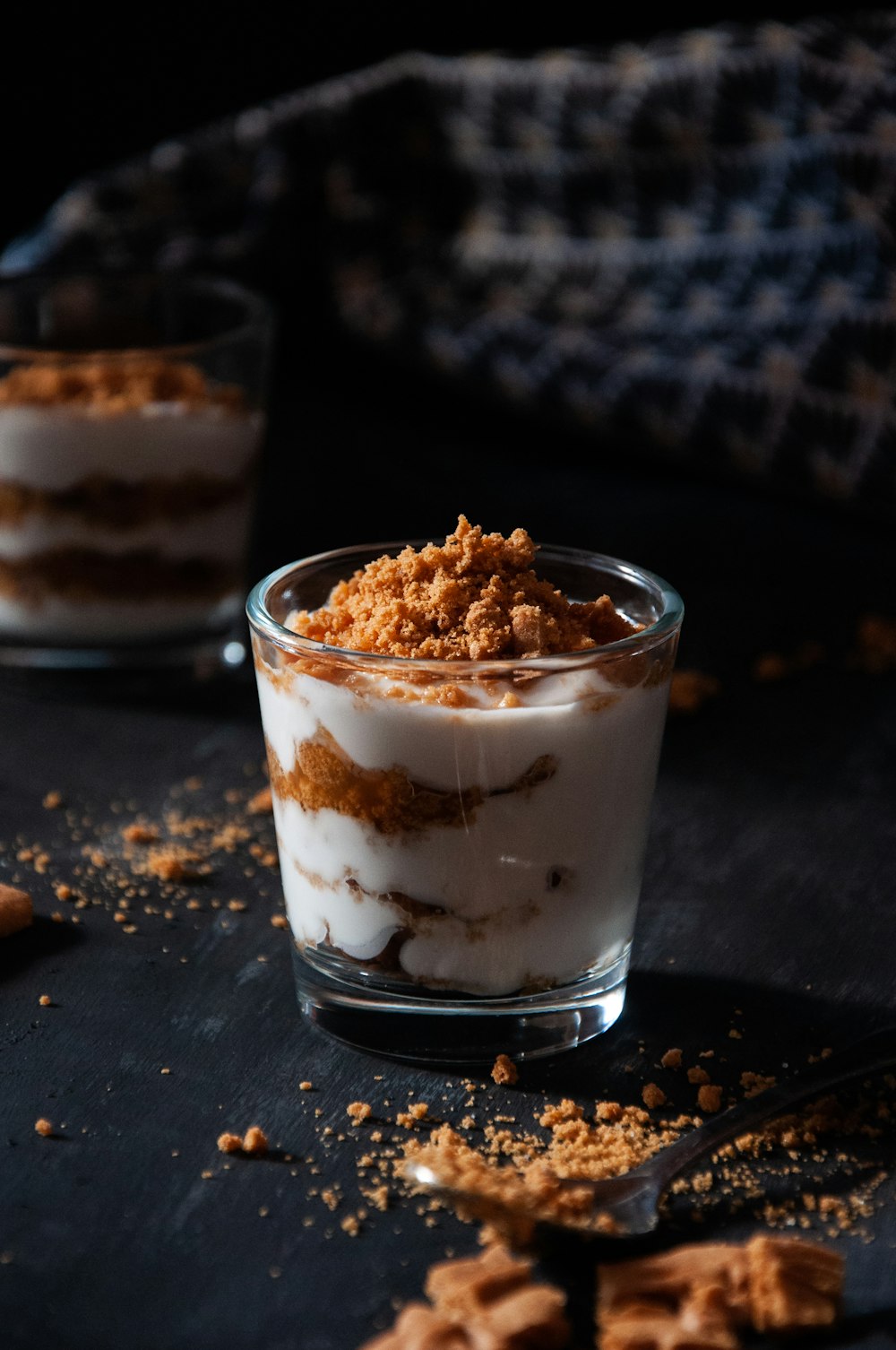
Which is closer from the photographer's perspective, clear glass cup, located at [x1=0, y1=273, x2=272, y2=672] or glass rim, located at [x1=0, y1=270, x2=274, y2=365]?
clear glass cup, located at [x1=0, y1=273, x2=272, y2=672]

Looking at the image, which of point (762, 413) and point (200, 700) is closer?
point (200, 700)

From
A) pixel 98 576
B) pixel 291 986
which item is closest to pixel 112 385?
pixel 98 576

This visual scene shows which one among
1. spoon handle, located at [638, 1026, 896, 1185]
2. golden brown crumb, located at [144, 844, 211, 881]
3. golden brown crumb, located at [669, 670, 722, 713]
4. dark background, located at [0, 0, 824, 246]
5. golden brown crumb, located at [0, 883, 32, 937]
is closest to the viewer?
spoon handle, located at [638, 1026, 896, 1185]

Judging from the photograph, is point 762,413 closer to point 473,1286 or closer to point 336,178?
point 336,178

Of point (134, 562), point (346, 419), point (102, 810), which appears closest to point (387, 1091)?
point (102, 810)

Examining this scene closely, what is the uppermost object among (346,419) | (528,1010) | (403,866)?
(403,866)

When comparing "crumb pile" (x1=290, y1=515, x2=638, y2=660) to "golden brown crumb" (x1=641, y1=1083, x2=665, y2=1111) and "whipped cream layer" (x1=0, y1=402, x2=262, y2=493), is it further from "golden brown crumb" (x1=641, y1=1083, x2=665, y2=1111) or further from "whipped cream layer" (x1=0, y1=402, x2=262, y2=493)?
"whipped cream layer" (x1=0, y1=402, x2=262, y2=493)

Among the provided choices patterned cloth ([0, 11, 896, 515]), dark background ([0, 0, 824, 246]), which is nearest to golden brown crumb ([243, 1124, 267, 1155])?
patterned cloth ([0, 11, 896, 515])
